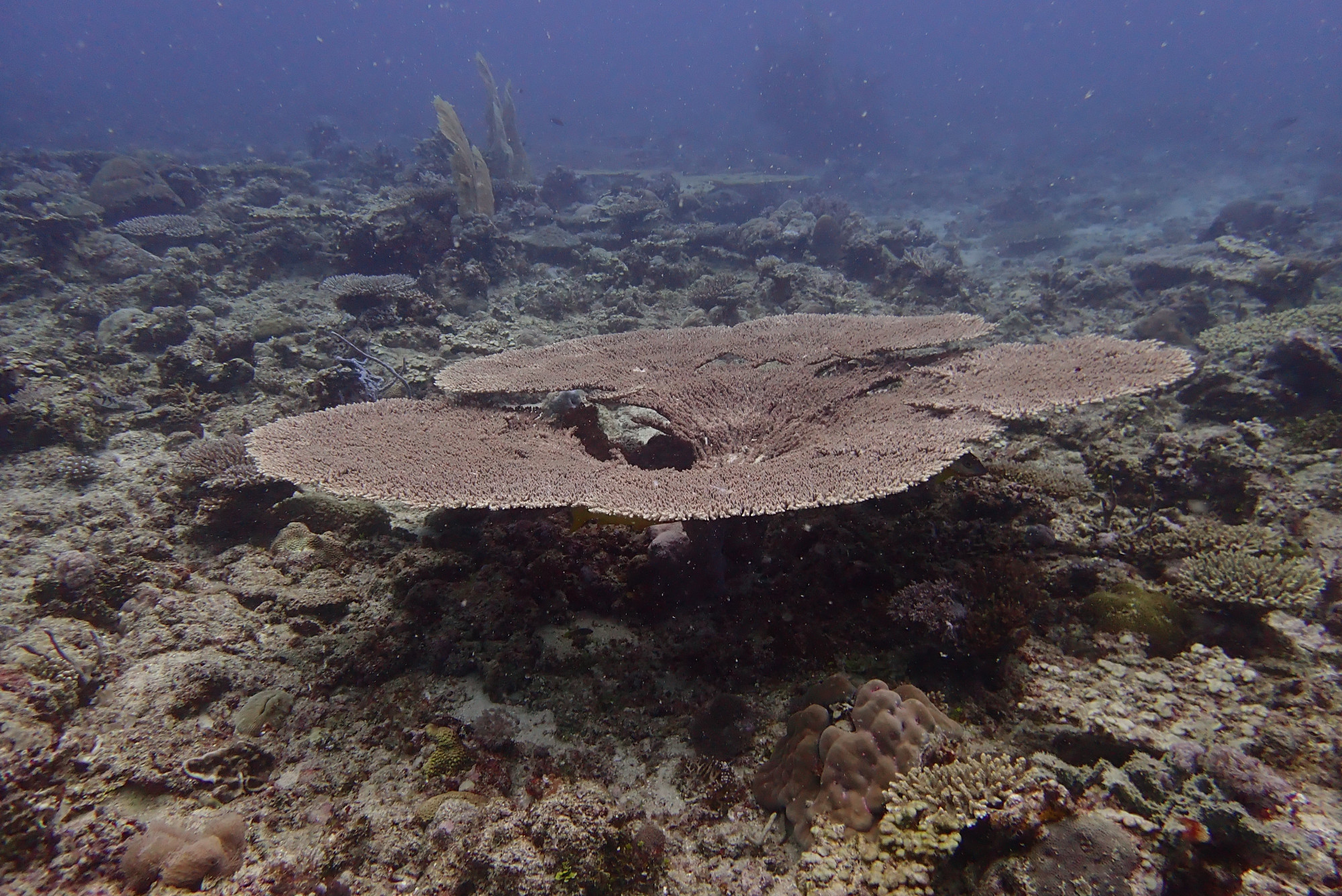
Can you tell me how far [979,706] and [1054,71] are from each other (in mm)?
104181

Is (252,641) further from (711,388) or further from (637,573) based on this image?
(711,388)


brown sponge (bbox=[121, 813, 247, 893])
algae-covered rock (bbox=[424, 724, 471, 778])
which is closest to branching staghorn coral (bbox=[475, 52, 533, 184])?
algae-covered rock (bbox=[424, 724, 471, 778])

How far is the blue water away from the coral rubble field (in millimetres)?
24871

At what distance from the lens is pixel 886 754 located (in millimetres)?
2537

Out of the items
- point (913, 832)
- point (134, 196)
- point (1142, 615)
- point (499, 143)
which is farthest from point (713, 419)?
point (499, 143)

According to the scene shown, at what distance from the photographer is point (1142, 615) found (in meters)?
3.25

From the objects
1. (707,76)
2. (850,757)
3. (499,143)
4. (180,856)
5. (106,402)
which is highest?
(707,76)

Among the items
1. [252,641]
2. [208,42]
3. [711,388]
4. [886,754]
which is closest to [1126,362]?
[711,388]

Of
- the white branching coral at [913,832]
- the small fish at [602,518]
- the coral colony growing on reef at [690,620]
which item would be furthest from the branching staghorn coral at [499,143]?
the white branching coral at [913,832]

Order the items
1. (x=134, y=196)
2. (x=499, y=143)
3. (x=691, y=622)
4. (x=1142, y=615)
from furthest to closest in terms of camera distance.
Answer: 1. (x=499, y=143)
2. (x=134, y=196)
3. (x=691, y=622)
4. (x=1142, y=615)

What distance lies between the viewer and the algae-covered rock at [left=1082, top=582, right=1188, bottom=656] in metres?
3.14

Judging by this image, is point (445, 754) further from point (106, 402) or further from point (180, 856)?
point (106, 402)

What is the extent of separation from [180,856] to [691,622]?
2.68 metres

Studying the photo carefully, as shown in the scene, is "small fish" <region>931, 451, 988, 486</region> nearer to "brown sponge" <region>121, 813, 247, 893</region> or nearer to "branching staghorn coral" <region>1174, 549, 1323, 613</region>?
"branching staghorn coral" <region>1174, 549, 1323, 613</region>
